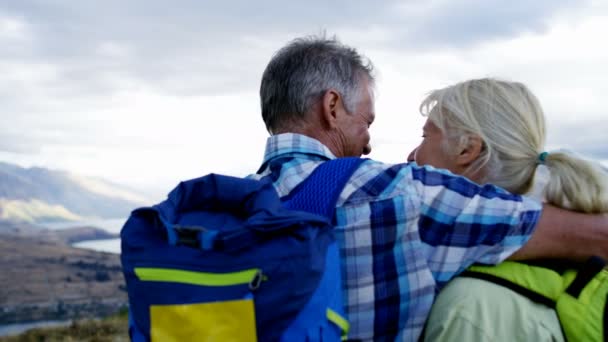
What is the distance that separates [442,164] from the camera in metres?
2.88

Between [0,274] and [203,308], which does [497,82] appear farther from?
[0,274]

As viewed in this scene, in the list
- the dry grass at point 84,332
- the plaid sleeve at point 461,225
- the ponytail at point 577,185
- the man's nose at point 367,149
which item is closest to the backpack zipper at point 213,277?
the plaid sleeve at point 461,225

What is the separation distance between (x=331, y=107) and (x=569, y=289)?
137 centimetres

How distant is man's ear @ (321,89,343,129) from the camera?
3110 mm

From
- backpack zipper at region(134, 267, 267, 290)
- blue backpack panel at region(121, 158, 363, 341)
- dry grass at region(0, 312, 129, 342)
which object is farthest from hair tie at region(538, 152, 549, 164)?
dry grass at region(0, 312, 129, 342)

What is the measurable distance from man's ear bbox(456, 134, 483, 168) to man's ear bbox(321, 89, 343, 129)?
2.17ft

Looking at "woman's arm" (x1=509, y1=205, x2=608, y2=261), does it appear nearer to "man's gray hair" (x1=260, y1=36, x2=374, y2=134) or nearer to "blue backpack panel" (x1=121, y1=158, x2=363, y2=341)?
"blue backpack panel" (x1=121, y1=158, x2=363, y2=341)

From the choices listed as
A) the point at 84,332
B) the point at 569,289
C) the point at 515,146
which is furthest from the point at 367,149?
the point at 84,332

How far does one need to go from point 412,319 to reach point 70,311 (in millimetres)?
62576

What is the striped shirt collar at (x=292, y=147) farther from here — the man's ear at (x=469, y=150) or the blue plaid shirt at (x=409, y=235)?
the man's ear at (x=469, y=150)

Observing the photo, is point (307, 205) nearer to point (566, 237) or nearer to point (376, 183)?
point (376, 183)

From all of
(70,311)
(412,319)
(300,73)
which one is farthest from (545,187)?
(70,311)

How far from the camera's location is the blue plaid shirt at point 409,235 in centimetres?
235

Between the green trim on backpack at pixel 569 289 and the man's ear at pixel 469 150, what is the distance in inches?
19.5
